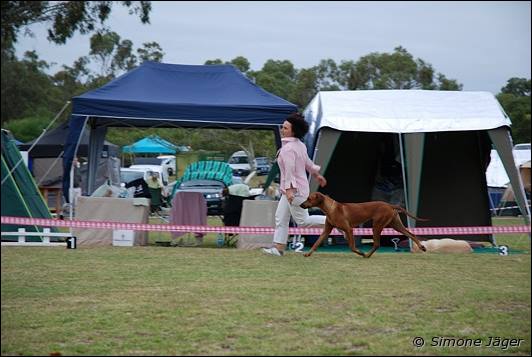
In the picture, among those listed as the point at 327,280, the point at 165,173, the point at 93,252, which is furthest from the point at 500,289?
the point at 165,173

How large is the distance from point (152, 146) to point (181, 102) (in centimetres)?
959

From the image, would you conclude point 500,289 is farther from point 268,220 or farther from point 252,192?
point 252,192

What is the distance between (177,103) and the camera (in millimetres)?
11078

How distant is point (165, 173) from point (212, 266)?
759 inches

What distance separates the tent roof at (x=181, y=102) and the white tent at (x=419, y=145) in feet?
2.88

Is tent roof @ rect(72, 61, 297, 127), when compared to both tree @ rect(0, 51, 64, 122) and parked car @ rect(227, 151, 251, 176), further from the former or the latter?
tree @ rect(0, 51, 64, 122)

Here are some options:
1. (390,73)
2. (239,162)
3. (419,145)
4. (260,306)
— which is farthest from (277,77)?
(260,306)

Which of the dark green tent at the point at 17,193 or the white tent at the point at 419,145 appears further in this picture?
the dark green tent at the point at 17,193

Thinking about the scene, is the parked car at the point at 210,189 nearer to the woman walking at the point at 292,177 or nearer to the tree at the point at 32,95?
the woman walking at the point at 292,177

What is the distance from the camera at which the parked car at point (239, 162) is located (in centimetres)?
1625

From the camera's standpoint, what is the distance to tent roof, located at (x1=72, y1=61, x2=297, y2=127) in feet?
36.0

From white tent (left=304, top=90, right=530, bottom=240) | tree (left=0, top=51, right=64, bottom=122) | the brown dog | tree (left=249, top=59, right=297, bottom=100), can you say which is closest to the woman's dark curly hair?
the brown dog

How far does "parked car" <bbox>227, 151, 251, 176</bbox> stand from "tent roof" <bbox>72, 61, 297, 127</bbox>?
3688 mm

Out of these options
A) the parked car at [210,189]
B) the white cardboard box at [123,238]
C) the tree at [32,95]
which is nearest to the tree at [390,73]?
the tree at [32,95]
